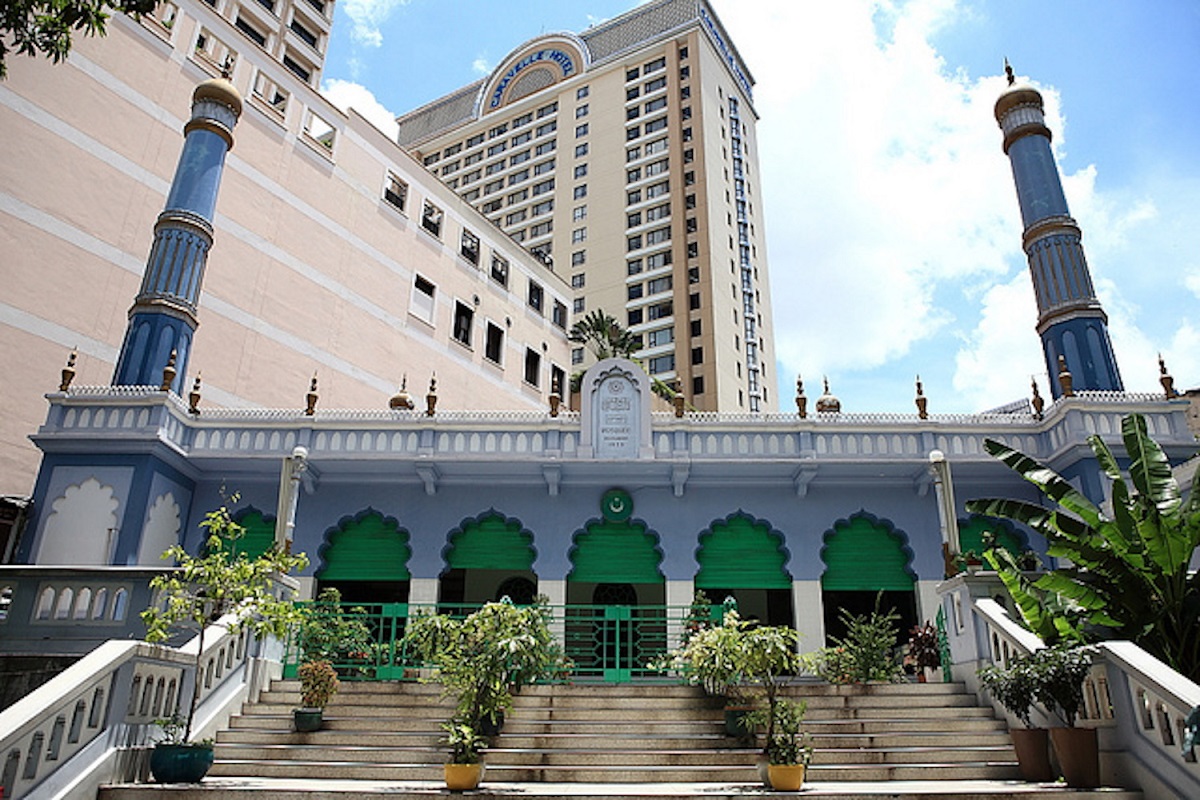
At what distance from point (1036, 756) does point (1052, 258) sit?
42.0 feet

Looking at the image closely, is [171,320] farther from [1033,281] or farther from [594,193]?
[594,193]

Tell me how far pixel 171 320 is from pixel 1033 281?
17934mm

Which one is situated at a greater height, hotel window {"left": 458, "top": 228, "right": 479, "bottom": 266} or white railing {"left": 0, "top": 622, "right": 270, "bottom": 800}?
hotel window {"left": 458, "top": 228, "right": 479, "bottom": 266}

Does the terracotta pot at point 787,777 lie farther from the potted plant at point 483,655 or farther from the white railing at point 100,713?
the white railing at point 100,713

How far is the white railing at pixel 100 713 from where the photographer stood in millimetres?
6656

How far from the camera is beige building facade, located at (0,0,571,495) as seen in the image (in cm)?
1806

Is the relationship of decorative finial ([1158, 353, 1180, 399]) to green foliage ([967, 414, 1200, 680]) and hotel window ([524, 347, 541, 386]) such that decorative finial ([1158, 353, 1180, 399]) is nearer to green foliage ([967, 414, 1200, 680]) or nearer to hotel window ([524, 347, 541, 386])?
green foliage ([967, 414, 1200, 680])

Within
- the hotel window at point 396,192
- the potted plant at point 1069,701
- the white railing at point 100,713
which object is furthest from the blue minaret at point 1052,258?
the hotel window at point 396,192

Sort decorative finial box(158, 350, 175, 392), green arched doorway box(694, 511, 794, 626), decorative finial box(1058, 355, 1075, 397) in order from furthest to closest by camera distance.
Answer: green arched doorway box(694, 511, 794, 626), decorative finial box(158, 350, 175, 392), decorative finial box(1058, 355, 1075, 397)

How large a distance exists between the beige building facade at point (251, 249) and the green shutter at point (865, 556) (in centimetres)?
1390

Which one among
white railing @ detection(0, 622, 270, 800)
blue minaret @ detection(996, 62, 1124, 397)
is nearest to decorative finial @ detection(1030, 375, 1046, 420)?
blue minaret @ detection(996, 62, 1124, 397)

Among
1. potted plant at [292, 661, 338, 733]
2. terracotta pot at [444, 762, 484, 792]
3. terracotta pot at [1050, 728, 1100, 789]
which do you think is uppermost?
potted plant at [292, 661, 338, 733]

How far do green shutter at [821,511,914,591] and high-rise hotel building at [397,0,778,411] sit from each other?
35.8 metres

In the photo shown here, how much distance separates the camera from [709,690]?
412 inches
